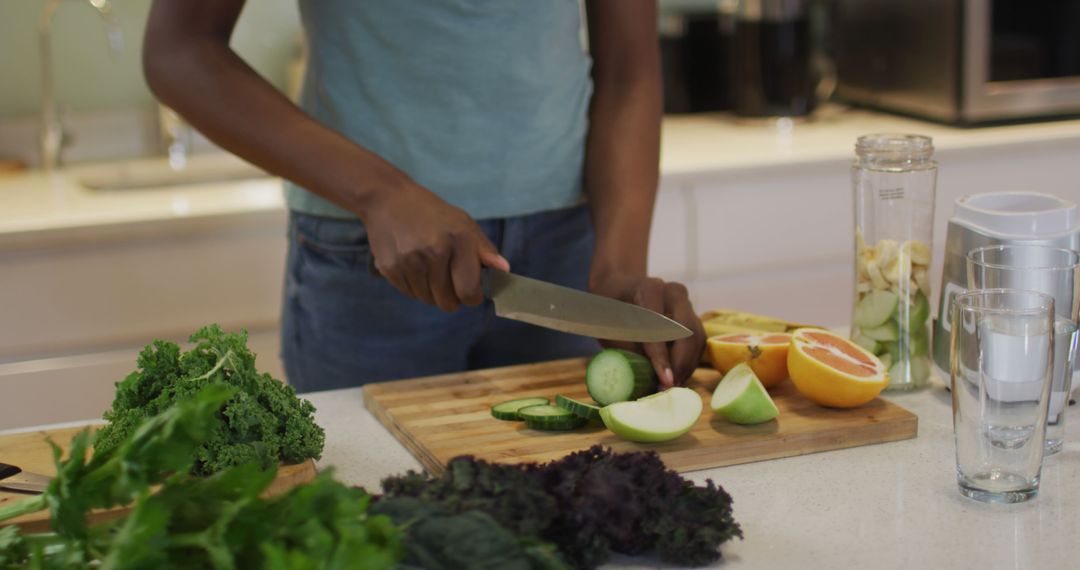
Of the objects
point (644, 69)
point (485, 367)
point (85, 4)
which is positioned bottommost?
point (485, 367)

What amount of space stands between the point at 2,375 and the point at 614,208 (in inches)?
46.2

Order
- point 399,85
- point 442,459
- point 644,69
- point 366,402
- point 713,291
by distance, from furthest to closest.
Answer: point 713,291
point 644,69
point 399,85
point 366,402
point 442,459

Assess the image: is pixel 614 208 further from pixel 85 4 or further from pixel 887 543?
pixel 85 4

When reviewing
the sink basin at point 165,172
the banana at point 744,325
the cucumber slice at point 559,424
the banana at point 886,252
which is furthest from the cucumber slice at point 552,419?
the sink basin at point 165,172

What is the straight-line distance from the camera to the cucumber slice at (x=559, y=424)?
3.85 feet

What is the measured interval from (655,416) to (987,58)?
166 cm

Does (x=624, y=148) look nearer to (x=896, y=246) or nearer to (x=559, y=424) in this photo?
(x=896, y=246)

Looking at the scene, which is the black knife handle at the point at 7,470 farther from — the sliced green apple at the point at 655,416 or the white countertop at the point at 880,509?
the sliced green apple at the point at 655,416

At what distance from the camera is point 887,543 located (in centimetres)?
95

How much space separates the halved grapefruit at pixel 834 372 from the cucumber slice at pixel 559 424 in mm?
205

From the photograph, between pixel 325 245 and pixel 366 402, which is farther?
pixel 325 245

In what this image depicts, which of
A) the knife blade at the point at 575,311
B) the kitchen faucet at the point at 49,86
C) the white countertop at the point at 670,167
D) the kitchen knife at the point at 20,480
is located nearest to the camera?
the kitchen knife at the point at 20,480


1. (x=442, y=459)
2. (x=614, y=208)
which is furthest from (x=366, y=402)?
(x=614, y=208)

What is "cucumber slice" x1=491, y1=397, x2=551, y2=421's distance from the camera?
121cm
